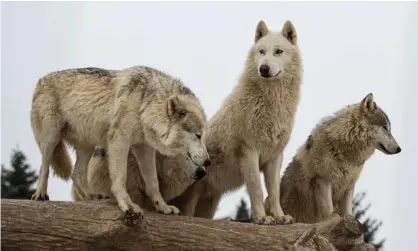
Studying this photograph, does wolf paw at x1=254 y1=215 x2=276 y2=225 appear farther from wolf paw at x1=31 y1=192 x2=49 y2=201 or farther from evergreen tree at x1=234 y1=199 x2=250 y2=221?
evergreen tree at x1=234 y1=199 x2=250 y2=221

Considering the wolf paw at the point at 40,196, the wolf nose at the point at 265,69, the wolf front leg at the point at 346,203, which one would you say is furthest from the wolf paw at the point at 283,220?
the wolf paw at the point at 40,196

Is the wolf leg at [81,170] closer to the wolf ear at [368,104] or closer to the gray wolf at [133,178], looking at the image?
the gray wolf at [133,178]

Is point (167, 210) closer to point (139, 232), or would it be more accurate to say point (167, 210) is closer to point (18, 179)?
point (139, 232)

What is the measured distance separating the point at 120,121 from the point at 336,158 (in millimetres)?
3674

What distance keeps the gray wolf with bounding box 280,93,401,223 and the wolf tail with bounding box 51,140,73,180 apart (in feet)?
11.4

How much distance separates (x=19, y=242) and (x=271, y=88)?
4.01m

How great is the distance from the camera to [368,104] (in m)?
10.1

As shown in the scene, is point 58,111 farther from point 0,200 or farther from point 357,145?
point 357,145

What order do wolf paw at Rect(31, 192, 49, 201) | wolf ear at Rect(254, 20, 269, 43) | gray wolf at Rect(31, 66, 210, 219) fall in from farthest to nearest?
wolf ear at Rect(254, 20, 269, 43), wolf paw at Rect(31, 192, 49, 201), gray wolf at Rect(31, 66, 210, 219)

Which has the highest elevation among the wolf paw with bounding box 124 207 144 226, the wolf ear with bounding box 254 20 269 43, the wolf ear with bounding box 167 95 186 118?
the wolf ear with bounding box 254 20 269 43

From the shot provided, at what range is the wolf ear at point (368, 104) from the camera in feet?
32.8

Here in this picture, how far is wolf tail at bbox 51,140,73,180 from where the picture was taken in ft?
29.8

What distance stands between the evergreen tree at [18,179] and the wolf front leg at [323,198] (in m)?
13.4

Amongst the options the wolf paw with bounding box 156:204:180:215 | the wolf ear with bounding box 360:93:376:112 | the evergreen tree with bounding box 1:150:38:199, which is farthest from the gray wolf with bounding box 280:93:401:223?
the evergreen tree with bounding box 1:150:38:199
